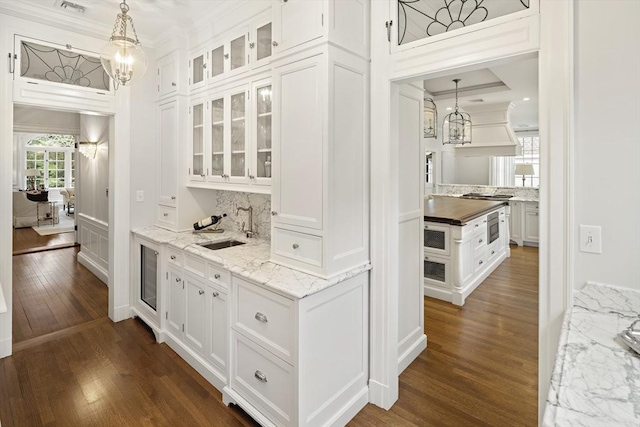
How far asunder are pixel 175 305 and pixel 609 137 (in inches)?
124

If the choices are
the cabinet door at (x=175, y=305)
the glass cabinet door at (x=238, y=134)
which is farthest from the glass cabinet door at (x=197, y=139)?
the cabinet door at (x=175, y=305)

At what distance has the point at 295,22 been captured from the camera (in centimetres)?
213

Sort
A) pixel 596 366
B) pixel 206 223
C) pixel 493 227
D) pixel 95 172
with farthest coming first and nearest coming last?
pixel 493 227, pixel 95 172, pixel 206 223, pixel 596 366

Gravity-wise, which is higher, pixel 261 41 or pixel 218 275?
pixel 261 41

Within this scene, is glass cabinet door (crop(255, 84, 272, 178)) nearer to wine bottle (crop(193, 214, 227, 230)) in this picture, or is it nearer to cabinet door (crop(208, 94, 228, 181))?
cabinet door (crop(208, 94, 228, 181))

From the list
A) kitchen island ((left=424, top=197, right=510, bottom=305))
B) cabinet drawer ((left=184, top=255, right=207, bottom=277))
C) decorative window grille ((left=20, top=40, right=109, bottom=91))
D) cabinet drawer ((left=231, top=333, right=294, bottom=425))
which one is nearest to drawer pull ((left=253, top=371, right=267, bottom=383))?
cabinet drawer ((left=231, top=333, right=294, bottom=425))

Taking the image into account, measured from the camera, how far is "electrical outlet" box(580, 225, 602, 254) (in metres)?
1.54

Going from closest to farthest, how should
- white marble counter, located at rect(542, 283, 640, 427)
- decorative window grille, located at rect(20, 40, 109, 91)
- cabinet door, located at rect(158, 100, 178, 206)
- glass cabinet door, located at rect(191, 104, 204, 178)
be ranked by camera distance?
white marble counter, located at rect(542, 283, 640, 427) → decorative window grille, located at rect(20, 40, 109, 91) → glass cabinet door, located at rect(191, 104, 204, 178) → cabinet door, located at rect(158, 100, 178, 206)

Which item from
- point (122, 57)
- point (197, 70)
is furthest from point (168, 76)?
point (122, 57)

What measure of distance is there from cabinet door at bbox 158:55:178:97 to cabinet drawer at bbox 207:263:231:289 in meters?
1.97

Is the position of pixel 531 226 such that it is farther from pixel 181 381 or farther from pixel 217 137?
pixel 181 381

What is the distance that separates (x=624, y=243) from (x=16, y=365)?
4165mm

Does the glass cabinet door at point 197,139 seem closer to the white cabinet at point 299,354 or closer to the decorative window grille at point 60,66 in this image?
the decorative window grille at point 60,66

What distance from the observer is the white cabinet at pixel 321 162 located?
1.99 m
